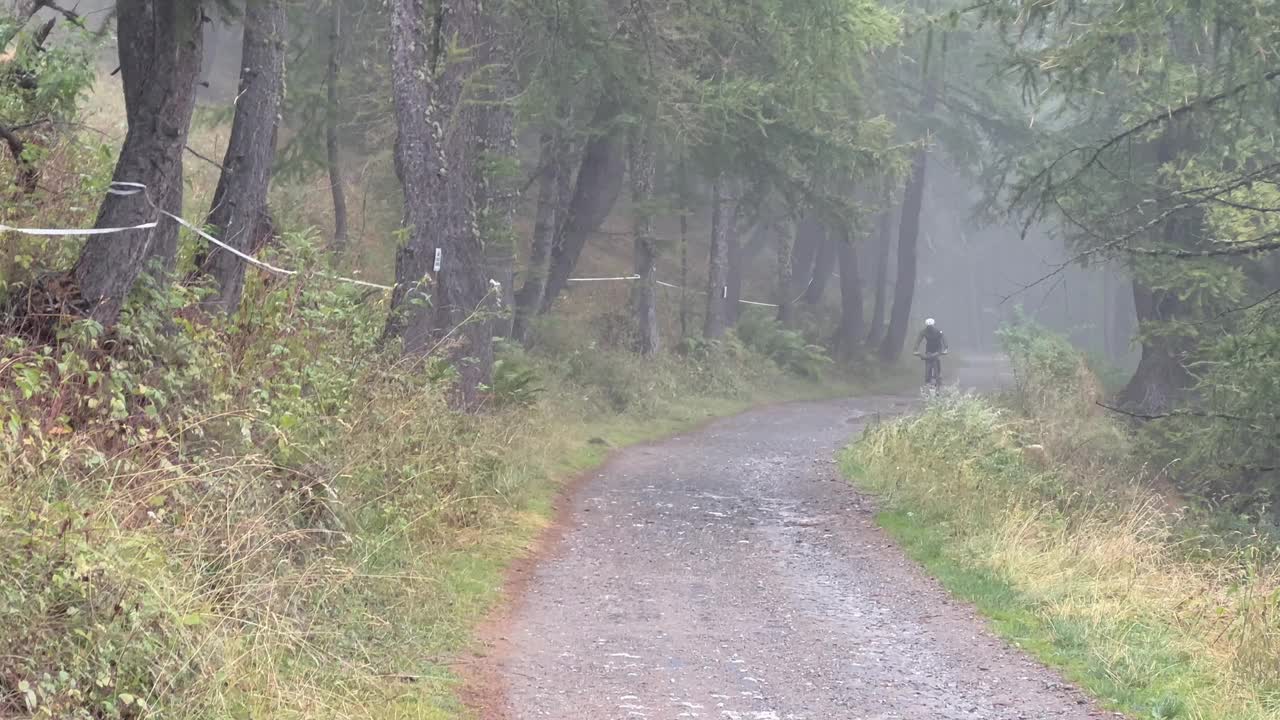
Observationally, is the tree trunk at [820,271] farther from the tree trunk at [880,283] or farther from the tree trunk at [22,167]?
the tree trunk at [22,167]

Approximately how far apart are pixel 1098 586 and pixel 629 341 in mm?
18742

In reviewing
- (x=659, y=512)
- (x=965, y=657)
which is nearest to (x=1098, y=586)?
(x=965, y=657)

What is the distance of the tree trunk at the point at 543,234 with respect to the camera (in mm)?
23109

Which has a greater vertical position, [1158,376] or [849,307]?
[849,307]

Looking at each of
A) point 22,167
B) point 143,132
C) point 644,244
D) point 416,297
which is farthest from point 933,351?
point 22,167

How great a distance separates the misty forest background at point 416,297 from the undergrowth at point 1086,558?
0.36m

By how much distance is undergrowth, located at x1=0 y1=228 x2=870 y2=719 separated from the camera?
543 centimetres

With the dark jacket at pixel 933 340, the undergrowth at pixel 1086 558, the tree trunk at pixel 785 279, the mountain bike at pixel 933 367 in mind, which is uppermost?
the tree trunk at pixel 785 279

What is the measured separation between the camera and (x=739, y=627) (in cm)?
914

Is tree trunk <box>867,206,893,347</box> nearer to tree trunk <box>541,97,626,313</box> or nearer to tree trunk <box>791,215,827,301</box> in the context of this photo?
tree trunk <box>791,215,827,301</box>

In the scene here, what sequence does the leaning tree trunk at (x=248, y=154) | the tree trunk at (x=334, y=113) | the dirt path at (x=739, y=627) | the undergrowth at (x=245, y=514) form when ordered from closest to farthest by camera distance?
1. the undergrowth at (x=245, y=514)
2. the dirt path at (x=739, y=627)
3. the leaning tree trunk at (x=248, y=154)
4. the tree trunk at (x=334, y=113)

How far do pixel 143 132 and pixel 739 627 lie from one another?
514 centimetres

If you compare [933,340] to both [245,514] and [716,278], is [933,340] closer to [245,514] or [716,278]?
[716,278]

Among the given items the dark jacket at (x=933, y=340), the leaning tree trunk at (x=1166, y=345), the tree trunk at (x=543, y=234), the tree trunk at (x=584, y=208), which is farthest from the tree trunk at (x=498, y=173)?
the dark jacket at (x=933, y=340)
